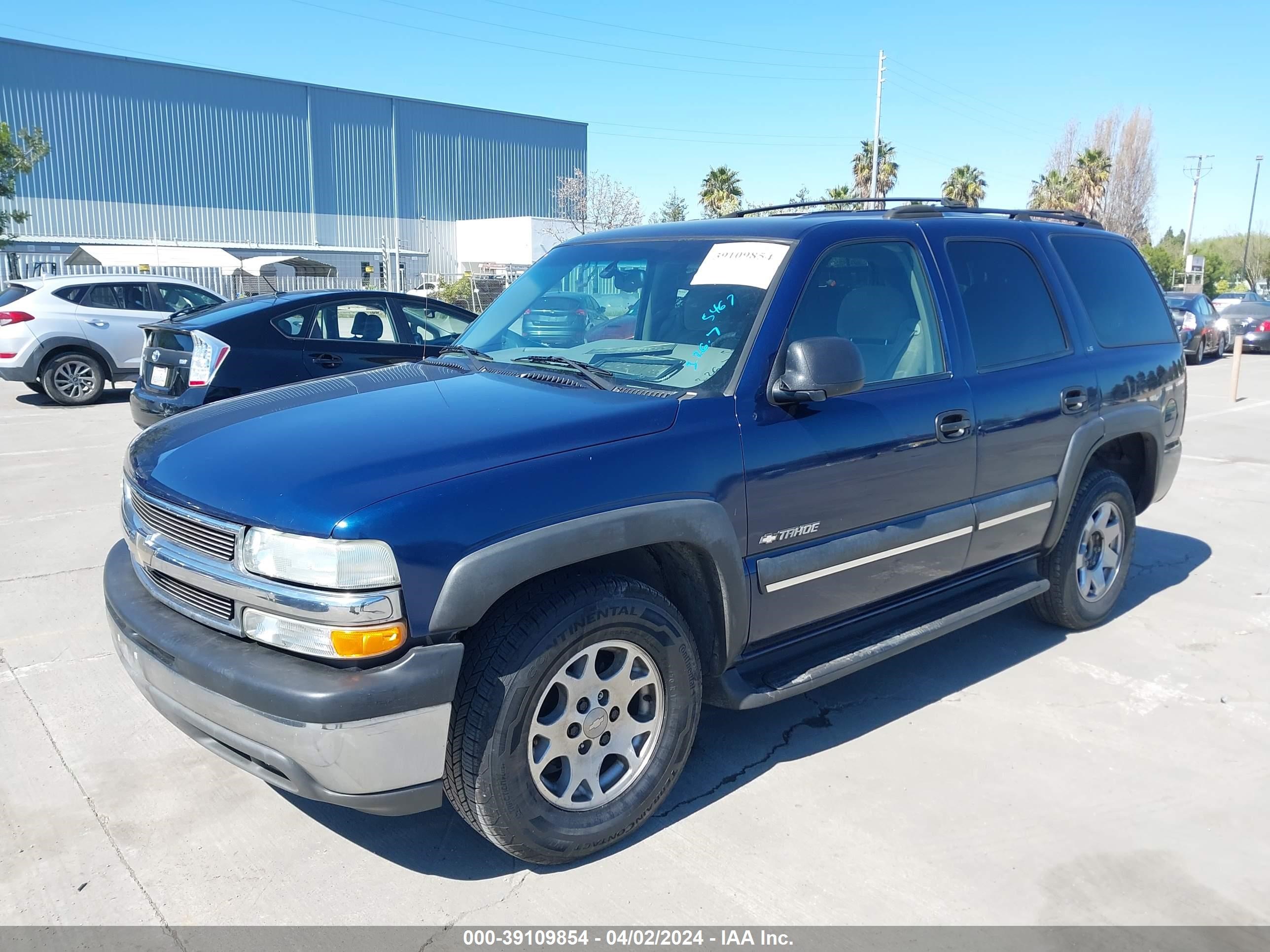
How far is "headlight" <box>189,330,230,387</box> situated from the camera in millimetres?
7809

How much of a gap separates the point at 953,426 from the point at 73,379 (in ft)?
41.1

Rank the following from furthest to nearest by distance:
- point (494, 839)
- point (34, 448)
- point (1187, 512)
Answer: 1. point (34, 448)
2. point (1187, 512)
3. point (494, 839)

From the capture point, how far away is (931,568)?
3.98 metres

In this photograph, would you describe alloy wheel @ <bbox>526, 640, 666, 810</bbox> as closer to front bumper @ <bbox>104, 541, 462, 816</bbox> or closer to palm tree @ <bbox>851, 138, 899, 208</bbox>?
front bumper @ <bbox>104, 541, 462, 816</bbox>

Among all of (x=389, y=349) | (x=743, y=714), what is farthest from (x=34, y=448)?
(x=743, y=714)

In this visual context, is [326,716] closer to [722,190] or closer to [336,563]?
[336,563]

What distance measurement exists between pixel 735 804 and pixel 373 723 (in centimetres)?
147

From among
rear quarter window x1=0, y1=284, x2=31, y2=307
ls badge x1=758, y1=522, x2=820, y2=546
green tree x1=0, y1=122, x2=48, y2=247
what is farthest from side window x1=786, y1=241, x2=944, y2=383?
green tree x1=0, y1=122, x2=48, y2=247

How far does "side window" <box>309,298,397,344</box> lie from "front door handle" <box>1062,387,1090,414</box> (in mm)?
6065

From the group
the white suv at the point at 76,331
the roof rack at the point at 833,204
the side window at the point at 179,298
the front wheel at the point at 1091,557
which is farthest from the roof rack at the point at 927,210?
the side window at the point at 179,298

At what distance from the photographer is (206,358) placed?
7844mm

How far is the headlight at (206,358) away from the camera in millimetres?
7809

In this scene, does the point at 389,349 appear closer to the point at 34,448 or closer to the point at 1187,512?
the point at 34,448

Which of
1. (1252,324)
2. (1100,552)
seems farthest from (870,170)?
(1100,552)
